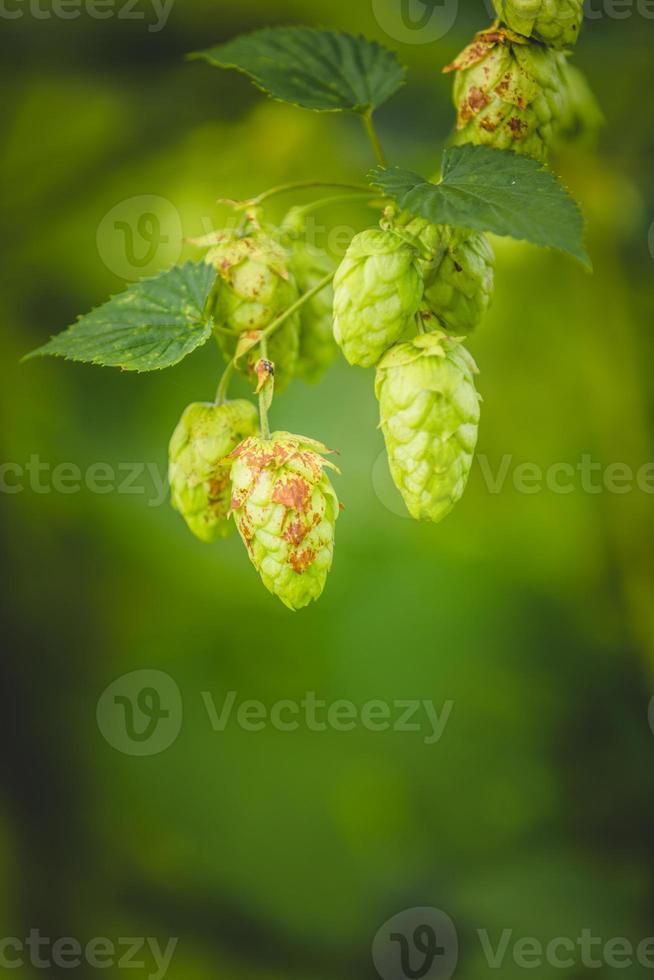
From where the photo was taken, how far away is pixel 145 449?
1818mm

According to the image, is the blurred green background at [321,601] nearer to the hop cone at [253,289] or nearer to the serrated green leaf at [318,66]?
the serrated green leaf at [318,66]

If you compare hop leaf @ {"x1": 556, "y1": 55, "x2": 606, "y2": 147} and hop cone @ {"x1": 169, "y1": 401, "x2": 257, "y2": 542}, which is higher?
hop leaf @ {"x1": 556, "y1": 55, "x2": 606, "y2": 147}

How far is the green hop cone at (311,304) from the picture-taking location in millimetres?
877

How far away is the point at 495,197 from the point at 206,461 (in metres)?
0.33

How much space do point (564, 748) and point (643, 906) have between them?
338mm

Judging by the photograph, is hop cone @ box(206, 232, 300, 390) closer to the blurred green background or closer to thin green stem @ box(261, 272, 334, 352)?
thin green stem @ box(261, 272, 334, 352)

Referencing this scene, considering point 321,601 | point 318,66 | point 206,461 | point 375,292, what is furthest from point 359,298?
point 321,601

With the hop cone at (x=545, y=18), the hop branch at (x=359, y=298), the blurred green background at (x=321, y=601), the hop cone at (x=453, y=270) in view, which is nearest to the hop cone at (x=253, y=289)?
the hop branch at (x=359, y=298)

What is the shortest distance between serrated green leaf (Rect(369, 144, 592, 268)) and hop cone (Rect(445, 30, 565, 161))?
5 cm

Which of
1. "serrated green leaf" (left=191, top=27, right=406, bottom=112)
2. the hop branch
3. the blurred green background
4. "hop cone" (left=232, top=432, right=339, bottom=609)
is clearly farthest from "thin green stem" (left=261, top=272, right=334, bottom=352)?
the blurred green background

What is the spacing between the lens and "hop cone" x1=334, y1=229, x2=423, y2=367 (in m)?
0.67

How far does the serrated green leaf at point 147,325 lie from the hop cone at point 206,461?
9cm

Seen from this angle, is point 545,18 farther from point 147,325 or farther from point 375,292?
point 147,325

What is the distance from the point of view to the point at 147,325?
830 mm
